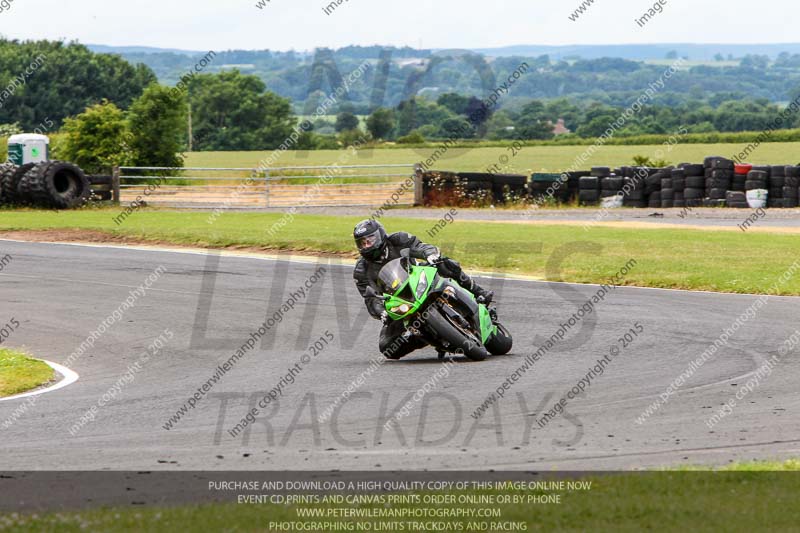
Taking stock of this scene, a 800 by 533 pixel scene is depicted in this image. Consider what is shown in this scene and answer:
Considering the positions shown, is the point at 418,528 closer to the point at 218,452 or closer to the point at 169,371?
the point at 218,452

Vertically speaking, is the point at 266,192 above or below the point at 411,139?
below

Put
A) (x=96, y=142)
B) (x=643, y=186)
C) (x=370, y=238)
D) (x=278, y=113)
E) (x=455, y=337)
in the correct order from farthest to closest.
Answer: (x=278, y=113), (x=96, y=142), (x=643, y=186), (x=370, y=238), (x=455, y=337)

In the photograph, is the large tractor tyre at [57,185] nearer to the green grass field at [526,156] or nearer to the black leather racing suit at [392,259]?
the green grass field at [526,156]

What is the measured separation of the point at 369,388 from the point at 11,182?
28358 millimetres

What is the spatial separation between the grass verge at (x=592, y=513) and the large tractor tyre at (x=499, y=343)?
581 cm

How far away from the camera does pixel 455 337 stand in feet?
39.2

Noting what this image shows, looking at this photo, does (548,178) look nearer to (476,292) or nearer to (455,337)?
(476,292)

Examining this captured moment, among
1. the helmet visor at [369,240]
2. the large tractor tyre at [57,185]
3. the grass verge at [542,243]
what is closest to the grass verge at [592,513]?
the helmet visor at [369,240]

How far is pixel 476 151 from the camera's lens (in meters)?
78.0

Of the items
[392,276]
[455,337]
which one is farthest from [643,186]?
[392,276]

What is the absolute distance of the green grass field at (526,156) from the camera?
62.0 meters

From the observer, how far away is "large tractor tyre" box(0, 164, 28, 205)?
3622 centimetres

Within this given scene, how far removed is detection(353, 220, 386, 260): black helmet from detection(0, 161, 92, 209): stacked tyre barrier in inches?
1032

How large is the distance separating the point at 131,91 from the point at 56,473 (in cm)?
10449
